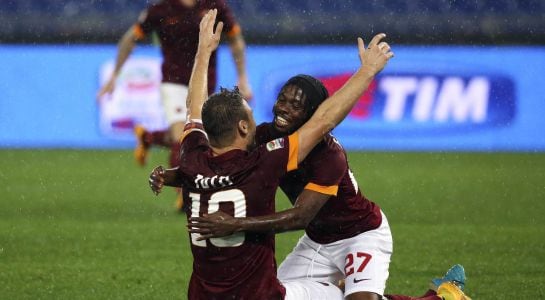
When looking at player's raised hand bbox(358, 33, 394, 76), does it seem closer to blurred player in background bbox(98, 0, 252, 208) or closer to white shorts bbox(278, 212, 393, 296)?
white shorts bbox(278, 212, 393, 296)

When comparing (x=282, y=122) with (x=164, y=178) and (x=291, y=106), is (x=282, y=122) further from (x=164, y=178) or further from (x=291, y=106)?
(x=164, y=178)

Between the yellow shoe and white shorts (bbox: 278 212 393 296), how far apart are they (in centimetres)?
47

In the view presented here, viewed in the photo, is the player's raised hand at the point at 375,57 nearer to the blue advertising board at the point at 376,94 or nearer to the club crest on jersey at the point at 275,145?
the club crest on jersey at the point at 275,145

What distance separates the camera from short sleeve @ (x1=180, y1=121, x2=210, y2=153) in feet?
14.5

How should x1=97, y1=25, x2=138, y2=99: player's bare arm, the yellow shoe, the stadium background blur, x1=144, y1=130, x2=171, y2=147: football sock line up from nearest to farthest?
the yellow shoe < the stadium background blur < x1=97, y1=25, x2=138, y2=99: player's bare arm < x1=144, y1=130, x2=171, y2=147: football sock

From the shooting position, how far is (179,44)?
9445mm

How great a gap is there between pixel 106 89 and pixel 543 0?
25.7ft

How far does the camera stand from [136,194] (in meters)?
10.4

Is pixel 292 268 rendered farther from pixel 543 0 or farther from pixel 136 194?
→ pixel 543 0

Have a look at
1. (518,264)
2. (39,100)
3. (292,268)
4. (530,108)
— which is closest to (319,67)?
(530,108)

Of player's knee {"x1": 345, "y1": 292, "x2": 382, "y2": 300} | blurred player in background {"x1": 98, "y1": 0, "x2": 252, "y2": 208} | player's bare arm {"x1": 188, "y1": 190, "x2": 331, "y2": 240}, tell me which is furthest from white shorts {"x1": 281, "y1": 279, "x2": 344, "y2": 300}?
blurred player in background {"x1": 98, "y1": 0, "x2": 252, "y2": 208}

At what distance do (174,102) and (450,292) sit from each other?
4.52 m

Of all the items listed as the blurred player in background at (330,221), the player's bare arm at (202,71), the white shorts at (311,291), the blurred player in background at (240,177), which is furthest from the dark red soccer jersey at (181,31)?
the blurred player in background at (240,177)

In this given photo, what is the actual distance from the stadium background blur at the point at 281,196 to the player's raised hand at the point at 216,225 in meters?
1.93
